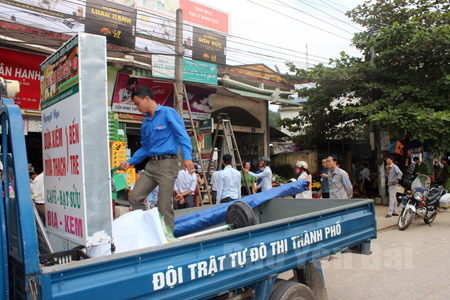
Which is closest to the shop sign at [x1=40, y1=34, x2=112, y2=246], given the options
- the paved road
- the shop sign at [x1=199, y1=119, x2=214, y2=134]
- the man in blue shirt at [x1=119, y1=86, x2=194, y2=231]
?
the man in blue shirt at [x1=119, y1=86, x2=194, y2=231]

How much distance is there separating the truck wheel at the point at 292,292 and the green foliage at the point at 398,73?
8.22 meters

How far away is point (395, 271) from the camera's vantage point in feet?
16.1

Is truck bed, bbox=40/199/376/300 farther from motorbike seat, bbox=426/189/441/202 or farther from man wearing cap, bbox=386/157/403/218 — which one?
man wearing cap, bbox=386/157/403/218

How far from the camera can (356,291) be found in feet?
13.9

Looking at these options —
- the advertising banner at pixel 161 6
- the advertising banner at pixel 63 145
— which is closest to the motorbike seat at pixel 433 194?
the advertising banner at pixel 161 6

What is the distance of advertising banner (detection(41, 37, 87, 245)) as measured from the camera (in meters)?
2.38

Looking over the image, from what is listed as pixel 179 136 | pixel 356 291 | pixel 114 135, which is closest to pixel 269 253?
pixel 179 136

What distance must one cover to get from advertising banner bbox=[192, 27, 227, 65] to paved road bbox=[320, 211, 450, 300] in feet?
22.6

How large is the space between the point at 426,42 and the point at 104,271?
442 inches

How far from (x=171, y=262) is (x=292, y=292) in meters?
1.23

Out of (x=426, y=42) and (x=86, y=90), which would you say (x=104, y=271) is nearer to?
(x=86, y=90)

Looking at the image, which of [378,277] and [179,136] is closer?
[179,136]

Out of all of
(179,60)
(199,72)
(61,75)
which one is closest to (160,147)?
(61,75)

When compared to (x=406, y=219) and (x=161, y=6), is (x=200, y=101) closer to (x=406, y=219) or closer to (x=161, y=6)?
(x=161, y=6)
